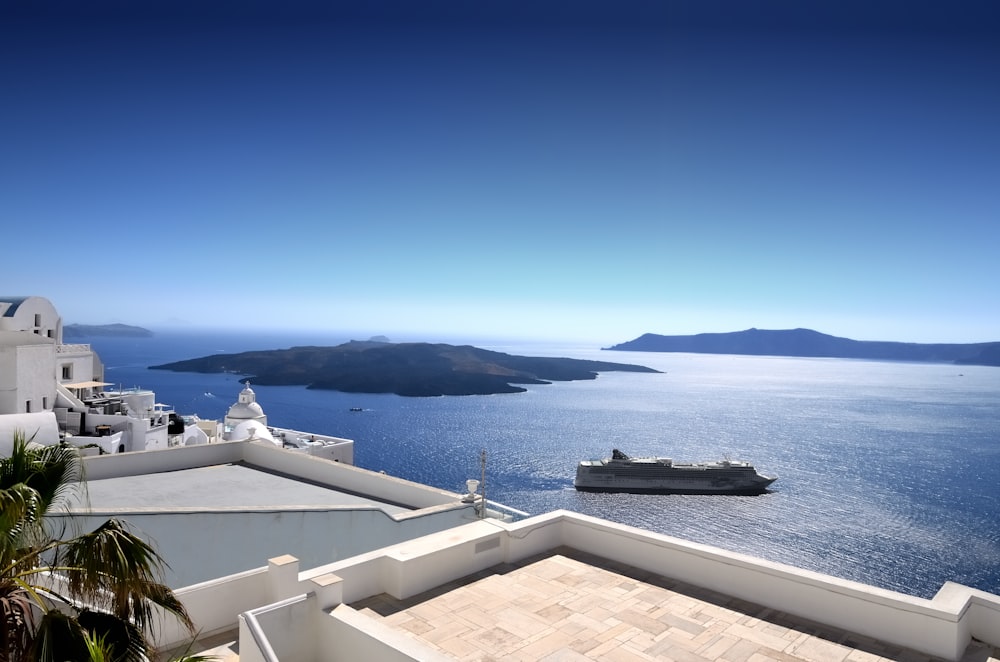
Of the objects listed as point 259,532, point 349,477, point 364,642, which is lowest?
point 259,532

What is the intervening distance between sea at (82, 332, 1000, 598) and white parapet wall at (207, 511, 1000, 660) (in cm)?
623

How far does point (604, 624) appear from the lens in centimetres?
579

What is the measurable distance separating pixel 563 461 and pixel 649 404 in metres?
49.7

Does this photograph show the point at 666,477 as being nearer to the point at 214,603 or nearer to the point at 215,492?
the point at 215,492

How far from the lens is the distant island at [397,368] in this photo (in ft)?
410

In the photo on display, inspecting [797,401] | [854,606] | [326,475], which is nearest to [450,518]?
[326,475]

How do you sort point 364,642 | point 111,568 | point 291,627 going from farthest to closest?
point 291,627
point 364,642
point 111,568

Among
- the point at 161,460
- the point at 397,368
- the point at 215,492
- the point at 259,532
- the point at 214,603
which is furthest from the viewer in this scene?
the point at 397,368

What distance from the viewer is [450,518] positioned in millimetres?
11070

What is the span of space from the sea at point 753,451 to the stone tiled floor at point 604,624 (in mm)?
7023

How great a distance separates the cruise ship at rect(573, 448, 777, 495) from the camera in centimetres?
5591

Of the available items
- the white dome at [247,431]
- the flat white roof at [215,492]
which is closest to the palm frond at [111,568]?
the flat white roof at [215,492]

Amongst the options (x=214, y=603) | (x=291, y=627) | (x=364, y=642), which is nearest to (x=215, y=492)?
(x=214, y=603)

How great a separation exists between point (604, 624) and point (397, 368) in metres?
141
